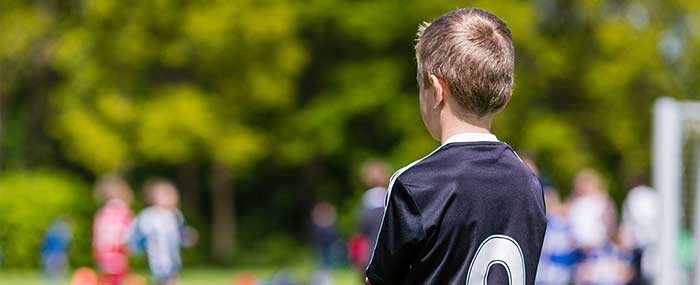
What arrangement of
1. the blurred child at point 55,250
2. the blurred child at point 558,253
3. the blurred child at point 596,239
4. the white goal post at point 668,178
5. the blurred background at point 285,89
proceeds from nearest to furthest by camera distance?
the white goal post at point 668,178 → the blurred child at point 596,239 → the blurred child at point 558,253 → the blurred child at point 55,250 → the blurred background at point 285,89

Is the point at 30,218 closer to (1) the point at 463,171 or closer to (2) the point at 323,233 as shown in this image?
(2) the point at 323,233

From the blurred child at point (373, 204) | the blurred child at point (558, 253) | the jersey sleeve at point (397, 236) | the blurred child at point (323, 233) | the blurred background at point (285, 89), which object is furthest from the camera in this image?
the blurred background at point (285, 89)

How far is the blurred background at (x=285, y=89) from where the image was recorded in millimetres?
28828

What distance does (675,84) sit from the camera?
97.1 feet

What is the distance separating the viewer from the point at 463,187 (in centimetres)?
267

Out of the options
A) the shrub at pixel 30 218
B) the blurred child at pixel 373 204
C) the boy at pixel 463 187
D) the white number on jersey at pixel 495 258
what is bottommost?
the white number on jersey at pixel 495 258

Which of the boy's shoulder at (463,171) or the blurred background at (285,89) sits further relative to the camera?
the blurred background at (285,89)

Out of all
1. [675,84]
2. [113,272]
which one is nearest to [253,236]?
[675,84]

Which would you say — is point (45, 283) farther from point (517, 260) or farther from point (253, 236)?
point (517, 260)

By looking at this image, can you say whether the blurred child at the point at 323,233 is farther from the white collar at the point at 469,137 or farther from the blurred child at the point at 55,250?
the white collar at the point at 469,137

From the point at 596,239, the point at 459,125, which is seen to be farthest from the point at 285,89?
the point at 459,125

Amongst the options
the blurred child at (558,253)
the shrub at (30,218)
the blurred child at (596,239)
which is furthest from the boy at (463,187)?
the shrub at (30,218)

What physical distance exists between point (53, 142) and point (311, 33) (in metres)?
8.70

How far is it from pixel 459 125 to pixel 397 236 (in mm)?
335
